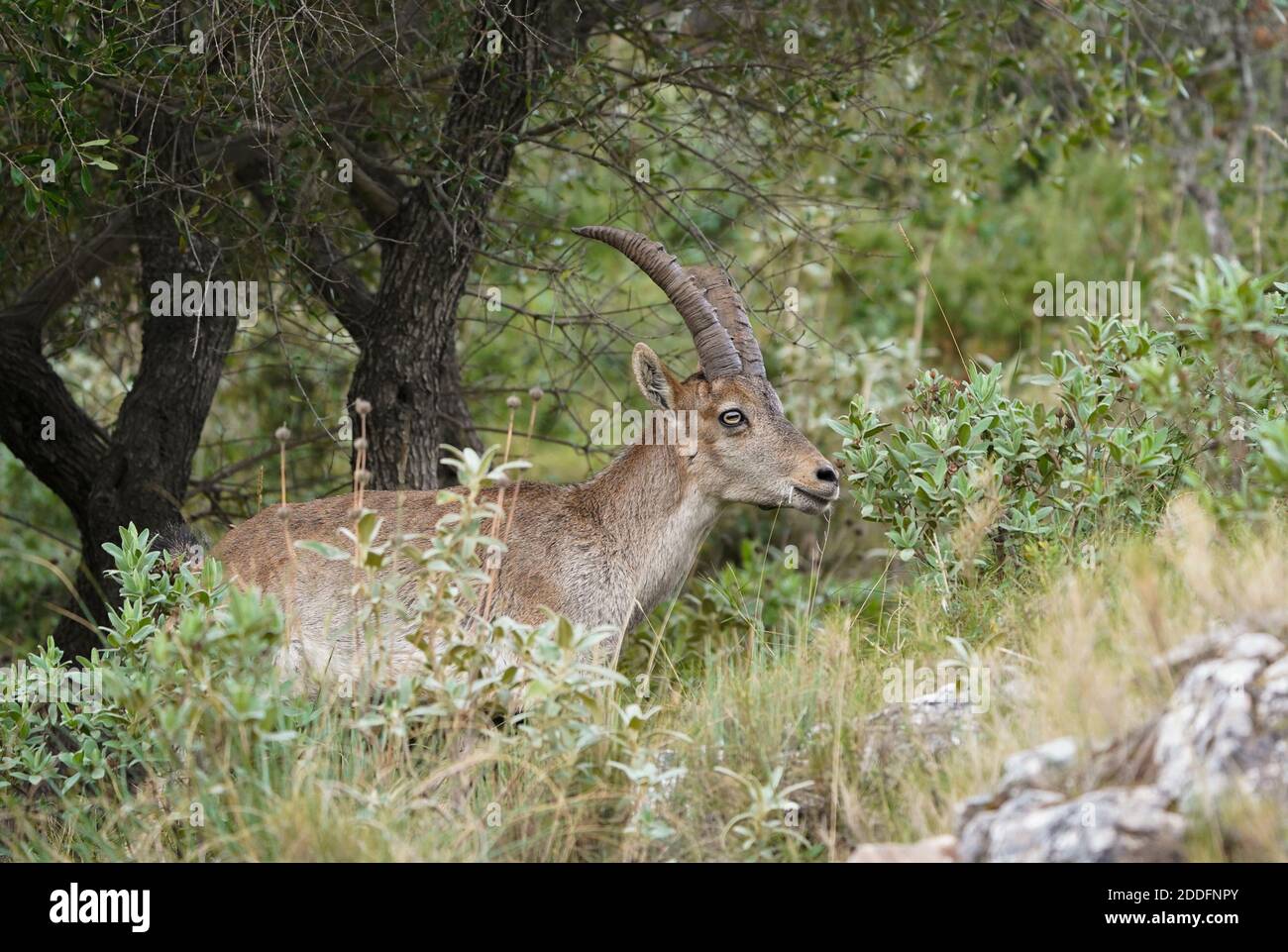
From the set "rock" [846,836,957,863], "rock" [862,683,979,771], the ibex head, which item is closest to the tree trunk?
the ibex head

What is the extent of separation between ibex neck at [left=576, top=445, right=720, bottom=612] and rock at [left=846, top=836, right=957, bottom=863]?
3.06 meters

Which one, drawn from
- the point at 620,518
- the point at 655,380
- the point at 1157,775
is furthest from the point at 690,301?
the point at 1157,775

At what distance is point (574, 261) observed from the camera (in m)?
9.70

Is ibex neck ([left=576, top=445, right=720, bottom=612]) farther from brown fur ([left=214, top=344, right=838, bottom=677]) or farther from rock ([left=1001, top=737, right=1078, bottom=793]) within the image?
rock ([left=1001, top=737, right=1078, bottom=793])

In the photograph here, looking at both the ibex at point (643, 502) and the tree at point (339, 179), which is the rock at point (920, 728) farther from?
the tree at point (339, 179)

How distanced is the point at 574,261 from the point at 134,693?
486 cm

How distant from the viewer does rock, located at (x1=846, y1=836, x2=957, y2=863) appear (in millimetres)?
4711

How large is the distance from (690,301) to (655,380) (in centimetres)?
51

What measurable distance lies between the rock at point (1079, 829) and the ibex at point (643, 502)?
306cm

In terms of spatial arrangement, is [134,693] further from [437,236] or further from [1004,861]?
[437,236]

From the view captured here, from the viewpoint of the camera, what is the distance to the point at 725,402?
25.7 feet

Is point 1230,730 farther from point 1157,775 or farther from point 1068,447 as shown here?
point 1068,447

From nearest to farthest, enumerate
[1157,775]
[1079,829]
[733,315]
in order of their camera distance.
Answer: [1079,829] < [1157,775] < [733,315]

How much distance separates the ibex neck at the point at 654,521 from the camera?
25.6 ft
